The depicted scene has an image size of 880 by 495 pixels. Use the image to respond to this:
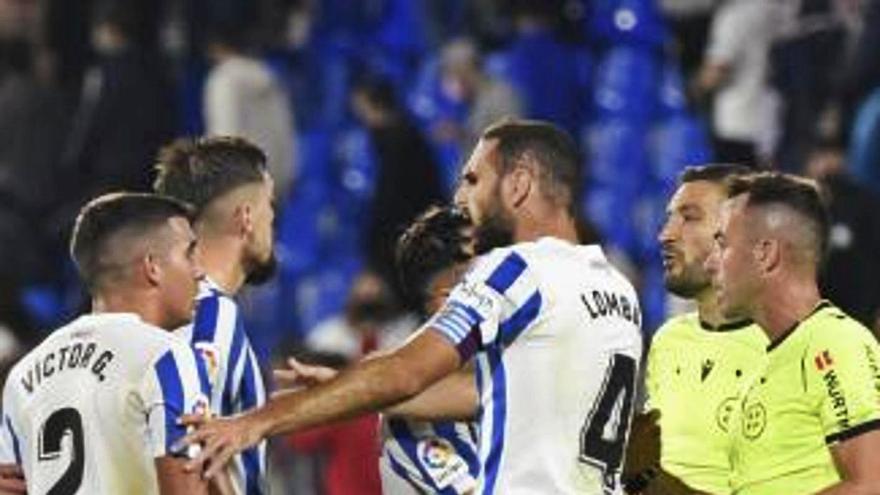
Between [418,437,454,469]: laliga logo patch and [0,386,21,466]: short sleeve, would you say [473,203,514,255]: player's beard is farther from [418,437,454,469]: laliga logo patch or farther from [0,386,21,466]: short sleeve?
[0,386,21,466]: short sleeve

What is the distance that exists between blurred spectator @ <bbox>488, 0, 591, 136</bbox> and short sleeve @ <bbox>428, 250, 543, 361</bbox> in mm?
9188

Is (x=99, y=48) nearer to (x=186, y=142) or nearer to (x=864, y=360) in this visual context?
(x=186, y=142)

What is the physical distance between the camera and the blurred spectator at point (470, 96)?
56.1 feet

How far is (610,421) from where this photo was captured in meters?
8.09

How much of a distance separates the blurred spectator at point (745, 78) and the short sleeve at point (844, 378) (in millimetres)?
8406

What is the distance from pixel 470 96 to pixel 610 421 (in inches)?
369

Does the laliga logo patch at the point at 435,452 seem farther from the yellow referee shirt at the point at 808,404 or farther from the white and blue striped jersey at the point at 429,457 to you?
the yellow referee shirt at the point at 808,404

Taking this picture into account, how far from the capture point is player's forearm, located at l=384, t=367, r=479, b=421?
28.4 ft

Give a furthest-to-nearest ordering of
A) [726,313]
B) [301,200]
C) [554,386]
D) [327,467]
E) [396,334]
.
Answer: [301,200]
[396,334]
[327,467]
[726,313]
[554,386]

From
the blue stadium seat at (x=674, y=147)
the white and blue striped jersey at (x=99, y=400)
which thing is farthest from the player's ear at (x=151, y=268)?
the blue stadium seat at (x=674, y=147)

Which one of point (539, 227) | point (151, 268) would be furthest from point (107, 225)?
point (539, 227)

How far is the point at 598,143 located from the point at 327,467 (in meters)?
2.95

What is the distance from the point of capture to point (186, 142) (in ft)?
29.7

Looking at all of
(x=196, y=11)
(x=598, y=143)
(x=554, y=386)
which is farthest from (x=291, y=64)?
(x=554, y=386)
